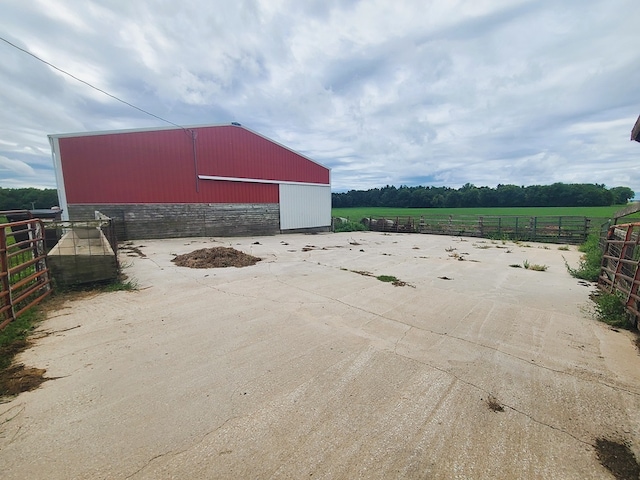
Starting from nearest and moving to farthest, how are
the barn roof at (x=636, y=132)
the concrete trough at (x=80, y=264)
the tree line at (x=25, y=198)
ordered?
1. the barn roof at (x=636, y=132)
2. the concrete trough at (x=80, y=264)
3. the tree line at (x=25, y=198)

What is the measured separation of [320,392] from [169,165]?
15766 mm

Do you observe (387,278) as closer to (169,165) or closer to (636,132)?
(636,132)

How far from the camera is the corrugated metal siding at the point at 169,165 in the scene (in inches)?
533

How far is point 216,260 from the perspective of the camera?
8.07 metres

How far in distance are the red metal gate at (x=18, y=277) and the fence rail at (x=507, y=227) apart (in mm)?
20140

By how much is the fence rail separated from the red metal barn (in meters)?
8.78

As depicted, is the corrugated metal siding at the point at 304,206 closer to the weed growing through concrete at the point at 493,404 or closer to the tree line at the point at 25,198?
the weed growing through concrete at the point at 493,404

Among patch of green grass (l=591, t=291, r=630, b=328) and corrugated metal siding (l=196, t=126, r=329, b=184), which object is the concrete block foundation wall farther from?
patch of green grass (l=591, t=291, r=630, b=328)

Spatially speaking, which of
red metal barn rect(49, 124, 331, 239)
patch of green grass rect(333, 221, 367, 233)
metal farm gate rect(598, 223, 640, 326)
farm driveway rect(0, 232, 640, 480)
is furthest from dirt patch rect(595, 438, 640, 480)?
patch of green grass rect(333, 221, 367, 233)

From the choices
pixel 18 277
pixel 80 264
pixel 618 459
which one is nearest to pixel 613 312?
pixel 618 459

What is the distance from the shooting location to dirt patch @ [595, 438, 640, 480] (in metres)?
1.70

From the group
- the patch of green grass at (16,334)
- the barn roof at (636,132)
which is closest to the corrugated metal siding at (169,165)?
the patch of green grass at (16,334)

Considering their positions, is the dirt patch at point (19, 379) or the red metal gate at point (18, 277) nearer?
the dirt patch at point (19, 379)

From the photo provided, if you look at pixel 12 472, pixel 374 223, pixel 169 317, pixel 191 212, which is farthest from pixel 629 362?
pixel 374 223
